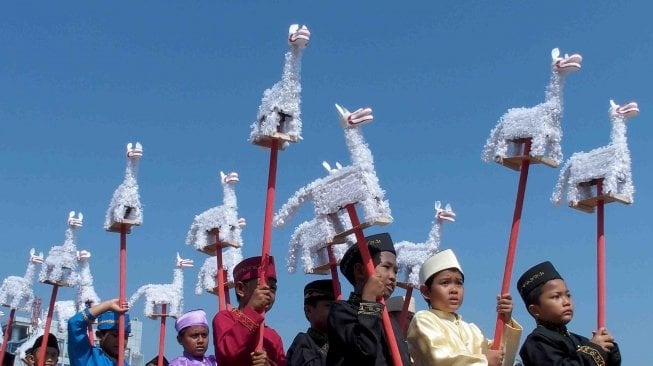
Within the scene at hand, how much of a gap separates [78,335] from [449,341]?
129 inches

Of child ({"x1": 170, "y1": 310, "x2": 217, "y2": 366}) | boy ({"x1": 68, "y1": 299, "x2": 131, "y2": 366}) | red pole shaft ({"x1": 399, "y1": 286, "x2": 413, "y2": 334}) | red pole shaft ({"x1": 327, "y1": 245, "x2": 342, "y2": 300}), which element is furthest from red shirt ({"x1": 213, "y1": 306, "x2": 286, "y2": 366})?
red pole shaft ({"x1": 399, "y1": 286, "x2": 413, "y2": 334})

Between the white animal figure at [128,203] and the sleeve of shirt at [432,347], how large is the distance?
3.48 metres

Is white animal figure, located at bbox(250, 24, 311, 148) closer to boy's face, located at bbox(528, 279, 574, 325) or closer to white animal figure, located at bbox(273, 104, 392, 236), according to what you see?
white animal figure, located at bbox(273, 104, 392, 236)

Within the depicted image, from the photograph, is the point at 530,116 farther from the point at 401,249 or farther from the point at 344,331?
the point at 401,249

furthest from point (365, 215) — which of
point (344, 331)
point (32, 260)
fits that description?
point (32, 260)

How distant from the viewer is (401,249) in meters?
7.93

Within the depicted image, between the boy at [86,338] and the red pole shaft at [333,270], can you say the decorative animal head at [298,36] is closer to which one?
the red pole shaft at [333,270]

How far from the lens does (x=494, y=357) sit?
4.84 meters

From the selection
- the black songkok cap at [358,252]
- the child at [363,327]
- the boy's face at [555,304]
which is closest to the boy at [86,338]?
the black songkok cap at [358,252]

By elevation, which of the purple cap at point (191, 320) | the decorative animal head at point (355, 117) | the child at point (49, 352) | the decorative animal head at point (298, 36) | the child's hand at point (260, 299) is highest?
the decorative animal head at point (298, 36)

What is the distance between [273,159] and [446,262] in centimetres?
131

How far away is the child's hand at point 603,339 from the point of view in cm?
539

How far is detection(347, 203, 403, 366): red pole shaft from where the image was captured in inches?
188

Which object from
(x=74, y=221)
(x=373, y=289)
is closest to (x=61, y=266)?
(x=74, y=221)
